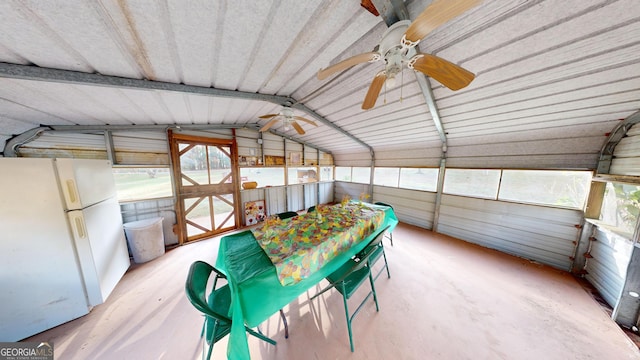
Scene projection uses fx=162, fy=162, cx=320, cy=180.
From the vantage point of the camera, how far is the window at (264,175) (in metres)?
4.19

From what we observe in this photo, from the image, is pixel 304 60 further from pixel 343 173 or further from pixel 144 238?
pixel 343 173

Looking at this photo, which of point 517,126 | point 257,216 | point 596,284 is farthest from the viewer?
point 257,216

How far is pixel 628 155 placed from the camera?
6.77ft

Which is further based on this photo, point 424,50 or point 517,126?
point 517,126

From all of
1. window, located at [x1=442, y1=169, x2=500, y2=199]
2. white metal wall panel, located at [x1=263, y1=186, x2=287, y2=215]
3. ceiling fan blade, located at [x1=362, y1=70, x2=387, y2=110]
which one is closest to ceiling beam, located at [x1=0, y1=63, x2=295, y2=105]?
ceiling fan blade, located at [x1=362, y1=70, x2=387, y2=110]

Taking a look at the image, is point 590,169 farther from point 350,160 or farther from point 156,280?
point 156,280

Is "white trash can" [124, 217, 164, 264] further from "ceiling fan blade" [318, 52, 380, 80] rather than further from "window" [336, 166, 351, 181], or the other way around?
"window" [336, 166, 351, 181]

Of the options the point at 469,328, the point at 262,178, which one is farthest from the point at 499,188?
the point at 262,178

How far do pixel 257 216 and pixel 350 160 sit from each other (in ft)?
11.4

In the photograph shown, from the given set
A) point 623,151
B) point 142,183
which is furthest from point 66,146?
point 623,151

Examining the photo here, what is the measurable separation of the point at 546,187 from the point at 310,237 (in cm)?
412

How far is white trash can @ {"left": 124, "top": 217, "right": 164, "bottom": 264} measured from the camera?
267 cm

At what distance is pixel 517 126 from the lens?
2549mm

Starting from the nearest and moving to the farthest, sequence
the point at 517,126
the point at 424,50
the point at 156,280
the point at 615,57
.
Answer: the point at 615,57 → the point at 424,50 → the point at 156,280 → the point at 517,126
